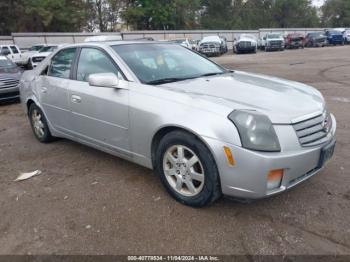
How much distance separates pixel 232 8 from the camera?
6312 centimetres

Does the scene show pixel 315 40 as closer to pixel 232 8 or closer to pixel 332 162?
pixel 232 8

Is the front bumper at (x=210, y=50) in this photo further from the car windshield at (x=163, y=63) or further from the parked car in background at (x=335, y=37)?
the car windshield at (x=163, y=63)

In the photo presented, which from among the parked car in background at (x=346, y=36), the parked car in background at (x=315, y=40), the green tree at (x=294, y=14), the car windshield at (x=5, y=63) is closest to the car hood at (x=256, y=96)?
the car windshield at (x=5, y=63)

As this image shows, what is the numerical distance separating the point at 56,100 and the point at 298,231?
3.43 meters

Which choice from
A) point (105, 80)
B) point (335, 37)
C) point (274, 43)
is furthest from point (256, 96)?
point (335, 37)

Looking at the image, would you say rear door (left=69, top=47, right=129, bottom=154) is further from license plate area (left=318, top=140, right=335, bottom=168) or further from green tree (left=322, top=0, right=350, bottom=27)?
green tree (left=322, top=0, right=350, bottom=27)

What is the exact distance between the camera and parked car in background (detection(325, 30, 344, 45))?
38.7 m

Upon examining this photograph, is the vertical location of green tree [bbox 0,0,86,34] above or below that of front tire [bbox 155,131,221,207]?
above

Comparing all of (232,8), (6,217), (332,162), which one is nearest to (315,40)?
(232,8)

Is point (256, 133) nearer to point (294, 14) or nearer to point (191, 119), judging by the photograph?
point (191, 119)

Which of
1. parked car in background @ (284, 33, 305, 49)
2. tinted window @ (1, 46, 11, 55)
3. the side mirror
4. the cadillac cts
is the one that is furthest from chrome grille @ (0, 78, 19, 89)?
A: parked car in background @ (284, 33, 305, 49)

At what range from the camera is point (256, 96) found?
3.17m

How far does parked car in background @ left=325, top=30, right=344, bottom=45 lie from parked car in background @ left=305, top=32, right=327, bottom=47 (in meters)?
1.98

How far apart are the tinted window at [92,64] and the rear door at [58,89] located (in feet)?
0.73
